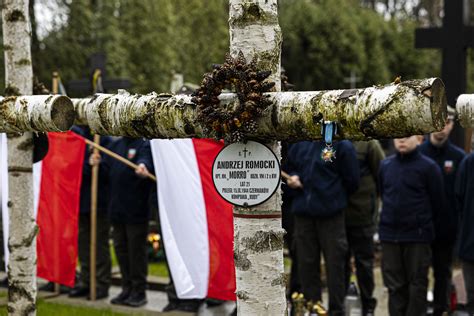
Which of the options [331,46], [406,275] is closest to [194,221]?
[406,275]

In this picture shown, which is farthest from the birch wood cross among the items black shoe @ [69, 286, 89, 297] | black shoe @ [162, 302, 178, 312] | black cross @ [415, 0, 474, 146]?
black cross @ [415, 0, 474, 146]

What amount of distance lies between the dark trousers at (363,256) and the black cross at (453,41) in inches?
96.6

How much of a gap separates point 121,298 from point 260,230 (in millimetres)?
5276

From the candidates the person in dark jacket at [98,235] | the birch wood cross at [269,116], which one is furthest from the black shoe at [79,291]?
the birch wood cross at [269,116]

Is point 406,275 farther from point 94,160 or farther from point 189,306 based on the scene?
point 94,160

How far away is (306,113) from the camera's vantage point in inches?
141

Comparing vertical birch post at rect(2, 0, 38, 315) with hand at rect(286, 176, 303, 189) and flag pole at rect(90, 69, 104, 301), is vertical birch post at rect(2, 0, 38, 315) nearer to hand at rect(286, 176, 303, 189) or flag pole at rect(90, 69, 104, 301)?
hand at rect(286, 176, 303, 189)

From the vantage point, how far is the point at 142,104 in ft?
13.4

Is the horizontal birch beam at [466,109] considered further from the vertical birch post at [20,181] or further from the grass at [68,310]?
the grass at [68,310]

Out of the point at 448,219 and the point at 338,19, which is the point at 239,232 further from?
the point at 338,19

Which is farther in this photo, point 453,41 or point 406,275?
point 453,41

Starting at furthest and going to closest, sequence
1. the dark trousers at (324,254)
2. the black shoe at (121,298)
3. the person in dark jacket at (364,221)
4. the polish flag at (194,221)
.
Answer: the black shoe at (121,298) < the person in dark jacket at (364,221) < the dark trousers at (324,254) < the polish flag at (194,221)

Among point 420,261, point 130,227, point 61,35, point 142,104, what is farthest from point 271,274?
point 61,35

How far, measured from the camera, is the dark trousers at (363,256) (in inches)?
323
